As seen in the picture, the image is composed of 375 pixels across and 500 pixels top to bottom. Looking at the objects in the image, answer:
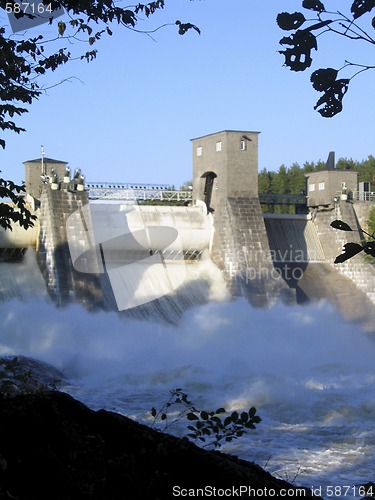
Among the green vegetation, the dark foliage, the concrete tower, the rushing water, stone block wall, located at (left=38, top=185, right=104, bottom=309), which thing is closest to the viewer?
the dark foliage

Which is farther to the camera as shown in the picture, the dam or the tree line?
the tree line

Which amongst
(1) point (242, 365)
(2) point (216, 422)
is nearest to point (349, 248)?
(2) point (216, 422)

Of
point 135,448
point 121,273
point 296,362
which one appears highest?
point 135,448

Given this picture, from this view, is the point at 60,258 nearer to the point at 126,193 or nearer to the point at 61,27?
the point at 126,193

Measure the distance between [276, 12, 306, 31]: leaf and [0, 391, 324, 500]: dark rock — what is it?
5.54 feet

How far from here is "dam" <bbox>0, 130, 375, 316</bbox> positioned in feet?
87.4

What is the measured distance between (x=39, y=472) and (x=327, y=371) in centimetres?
1770

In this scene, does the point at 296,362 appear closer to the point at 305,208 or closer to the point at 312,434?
the point at 312,434

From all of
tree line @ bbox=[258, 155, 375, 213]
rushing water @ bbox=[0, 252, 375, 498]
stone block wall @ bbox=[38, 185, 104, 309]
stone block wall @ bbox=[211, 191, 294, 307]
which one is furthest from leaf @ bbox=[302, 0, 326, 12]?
tree line @ bbox=[258, 155, 375, 213]

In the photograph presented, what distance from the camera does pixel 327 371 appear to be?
19.7 meters

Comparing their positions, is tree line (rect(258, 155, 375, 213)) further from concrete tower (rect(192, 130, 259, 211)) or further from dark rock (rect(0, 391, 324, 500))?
dark rock (rect(0, 391, 324, 500))

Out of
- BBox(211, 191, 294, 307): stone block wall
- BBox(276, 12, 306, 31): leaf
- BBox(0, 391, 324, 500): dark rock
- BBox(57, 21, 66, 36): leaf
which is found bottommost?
BBox(211, 191, 294, 307): stone block wall

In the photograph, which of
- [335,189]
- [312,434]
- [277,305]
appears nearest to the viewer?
[312,434]

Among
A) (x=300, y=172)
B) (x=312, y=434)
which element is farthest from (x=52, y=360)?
(x=300, y=172)
